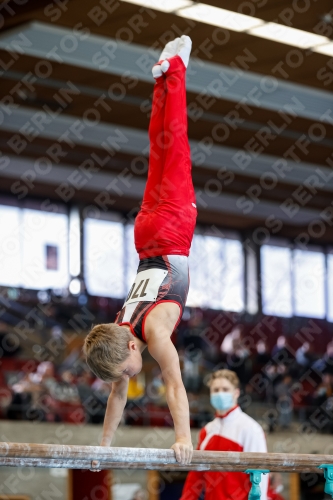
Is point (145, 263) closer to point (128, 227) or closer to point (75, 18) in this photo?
point (75, 18)

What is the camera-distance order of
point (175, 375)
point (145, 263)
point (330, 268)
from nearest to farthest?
point (175, 375), point (145, 263), point (330, 268)

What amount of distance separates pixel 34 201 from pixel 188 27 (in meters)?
7.97

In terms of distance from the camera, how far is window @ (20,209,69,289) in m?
16.9

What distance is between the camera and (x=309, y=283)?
810 inches

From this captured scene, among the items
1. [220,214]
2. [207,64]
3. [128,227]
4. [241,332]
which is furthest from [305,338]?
[207,64]

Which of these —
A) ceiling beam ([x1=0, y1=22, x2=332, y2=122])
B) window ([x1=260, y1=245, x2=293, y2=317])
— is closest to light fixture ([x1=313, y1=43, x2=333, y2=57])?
ceiling beam ([x1=0, y1=22, x2=332, y2=122])

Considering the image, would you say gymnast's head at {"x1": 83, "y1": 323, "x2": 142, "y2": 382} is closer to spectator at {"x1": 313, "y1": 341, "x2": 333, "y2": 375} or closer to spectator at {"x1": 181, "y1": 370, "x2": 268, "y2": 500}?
spectator at {"x1": 181, "y1": 370, "x2": 268, "y2": 500}

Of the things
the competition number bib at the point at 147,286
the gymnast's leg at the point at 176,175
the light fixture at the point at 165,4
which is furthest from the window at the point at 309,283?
the competition number bib at the point at 147,286

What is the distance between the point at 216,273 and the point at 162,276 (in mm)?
14486

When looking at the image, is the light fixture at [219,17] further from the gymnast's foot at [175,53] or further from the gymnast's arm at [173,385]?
the gymnast's arm at [173,385]

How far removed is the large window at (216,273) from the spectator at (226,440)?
12.2m

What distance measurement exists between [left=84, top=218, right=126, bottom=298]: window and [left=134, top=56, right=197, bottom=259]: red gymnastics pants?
12.4 m

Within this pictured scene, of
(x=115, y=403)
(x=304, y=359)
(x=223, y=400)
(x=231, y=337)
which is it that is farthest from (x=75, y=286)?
(x=115, y=403)

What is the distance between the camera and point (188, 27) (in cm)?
1036
